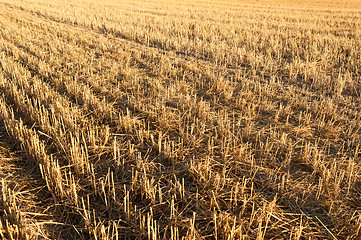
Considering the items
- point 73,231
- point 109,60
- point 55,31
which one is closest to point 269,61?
point 109,60

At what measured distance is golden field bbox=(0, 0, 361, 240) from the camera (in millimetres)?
2529

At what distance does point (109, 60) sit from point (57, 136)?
4.21 m

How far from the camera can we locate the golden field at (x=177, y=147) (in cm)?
253

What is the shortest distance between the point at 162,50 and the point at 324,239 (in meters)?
7.61

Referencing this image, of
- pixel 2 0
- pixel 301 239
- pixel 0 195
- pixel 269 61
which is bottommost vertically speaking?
pixel 301 239

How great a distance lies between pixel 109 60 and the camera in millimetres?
7414

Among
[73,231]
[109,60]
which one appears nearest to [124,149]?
A: [73,231]

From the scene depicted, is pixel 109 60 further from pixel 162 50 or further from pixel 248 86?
pixel 248 86

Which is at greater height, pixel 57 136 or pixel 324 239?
pixel 57 136

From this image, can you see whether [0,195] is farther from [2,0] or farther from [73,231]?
[2,0]

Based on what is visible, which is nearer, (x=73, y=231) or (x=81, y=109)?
(x=73, y=231)

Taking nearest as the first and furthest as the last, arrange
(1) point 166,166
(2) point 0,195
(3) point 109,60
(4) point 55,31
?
(2) point 0,195, (1) point 166,166, (3) point 109,60, (4) point 55,31

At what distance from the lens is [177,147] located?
12.1 feet

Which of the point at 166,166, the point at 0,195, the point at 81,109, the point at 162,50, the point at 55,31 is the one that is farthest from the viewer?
the point at 55,31
